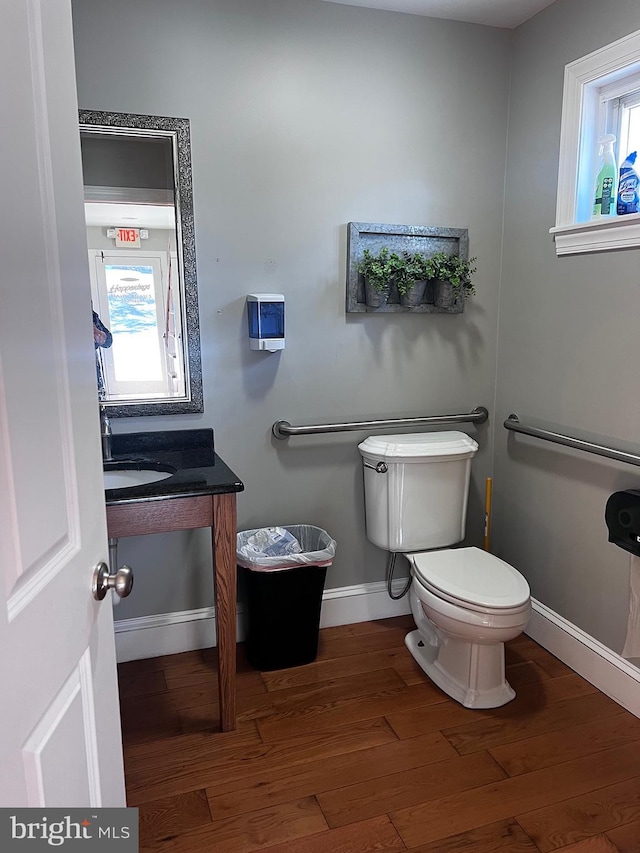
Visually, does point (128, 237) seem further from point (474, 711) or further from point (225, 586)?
point (474, 711)

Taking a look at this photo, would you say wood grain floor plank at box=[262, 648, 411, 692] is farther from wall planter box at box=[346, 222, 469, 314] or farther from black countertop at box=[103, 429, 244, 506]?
wall planter box at box=[346, 222, 469, 314]

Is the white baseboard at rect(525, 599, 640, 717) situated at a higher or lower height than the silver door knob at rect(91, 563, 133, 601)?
lower

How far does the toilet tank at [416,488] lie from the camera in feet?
7.92

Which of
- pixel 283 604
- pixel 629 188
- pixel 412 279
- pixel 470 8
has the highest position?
pixel 470 8

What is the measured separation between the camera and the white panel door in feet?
2.34

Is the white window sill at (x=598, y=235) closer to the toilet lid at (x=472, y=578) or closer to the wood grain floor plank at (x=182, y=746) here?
the toilet lid at (x=472, y=578)

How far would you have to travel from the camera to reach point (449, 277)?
8.19 ft

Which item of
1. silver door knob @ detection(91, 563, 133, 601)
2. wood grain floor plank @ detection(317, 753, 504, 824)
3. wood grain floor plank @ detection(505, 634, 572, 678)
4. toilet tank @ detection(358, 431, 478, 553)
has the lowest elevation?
wood grain floor plank @ detection(317, 753, 504, 824)

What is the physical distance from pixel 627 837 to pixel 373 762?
0.70 meters

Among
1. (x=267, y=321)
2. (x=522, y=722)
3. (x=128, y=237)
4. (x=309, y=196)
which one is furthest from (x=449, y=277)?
(x=522, y=722)

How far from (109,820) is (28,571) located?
1.65 ft

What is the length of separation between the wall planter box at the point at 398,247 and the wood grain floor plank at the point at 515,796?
1669 mm

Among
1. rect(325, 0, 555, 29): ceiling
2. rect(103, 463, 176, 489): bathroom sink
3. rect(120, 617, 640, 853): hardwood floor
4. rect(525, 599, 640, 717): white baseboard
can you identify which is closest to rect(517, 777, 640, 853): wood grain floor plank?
rect(120, 617, 640, 853): hardwood floor

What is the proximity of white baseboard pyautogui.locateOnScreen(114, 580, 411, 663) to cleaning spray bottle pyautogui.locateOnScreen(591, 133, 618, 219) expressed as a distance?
1.71 meters
